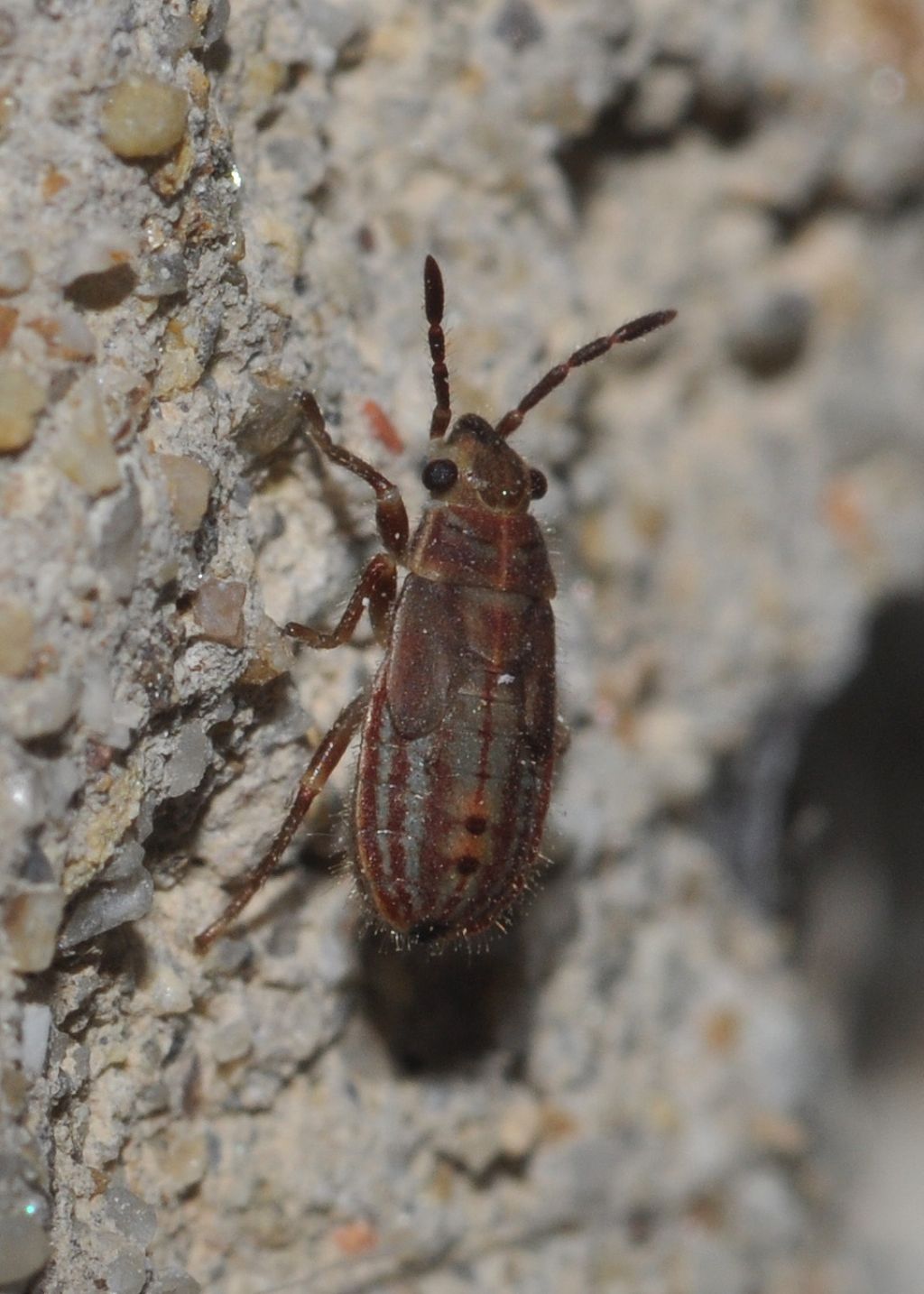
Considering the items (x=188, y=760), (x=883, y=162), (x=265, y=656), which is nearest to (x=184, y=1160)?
(x=188, y=760)

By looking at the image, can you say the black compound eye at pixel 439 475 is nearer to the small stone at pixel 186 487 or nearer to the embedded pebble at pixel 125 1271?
the small stone at pixel 186 487

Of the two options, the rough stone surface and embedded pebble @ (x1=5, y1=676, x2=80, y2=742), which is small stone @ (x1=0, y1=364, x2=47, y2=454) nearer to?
the rough stone surface

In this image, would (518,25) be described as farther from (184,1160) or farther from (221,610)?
(184,1160)

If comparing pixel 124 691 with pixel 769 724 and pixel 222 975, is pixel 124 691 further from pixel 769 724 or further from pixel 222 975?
pixel 769 724

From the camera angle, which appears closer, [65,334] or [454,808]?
[65,334]

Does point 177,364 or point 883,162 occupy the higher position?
point 883,162

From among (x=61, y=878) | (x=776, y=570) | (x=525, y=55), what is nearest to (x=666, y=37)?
(x=525, y=55)
